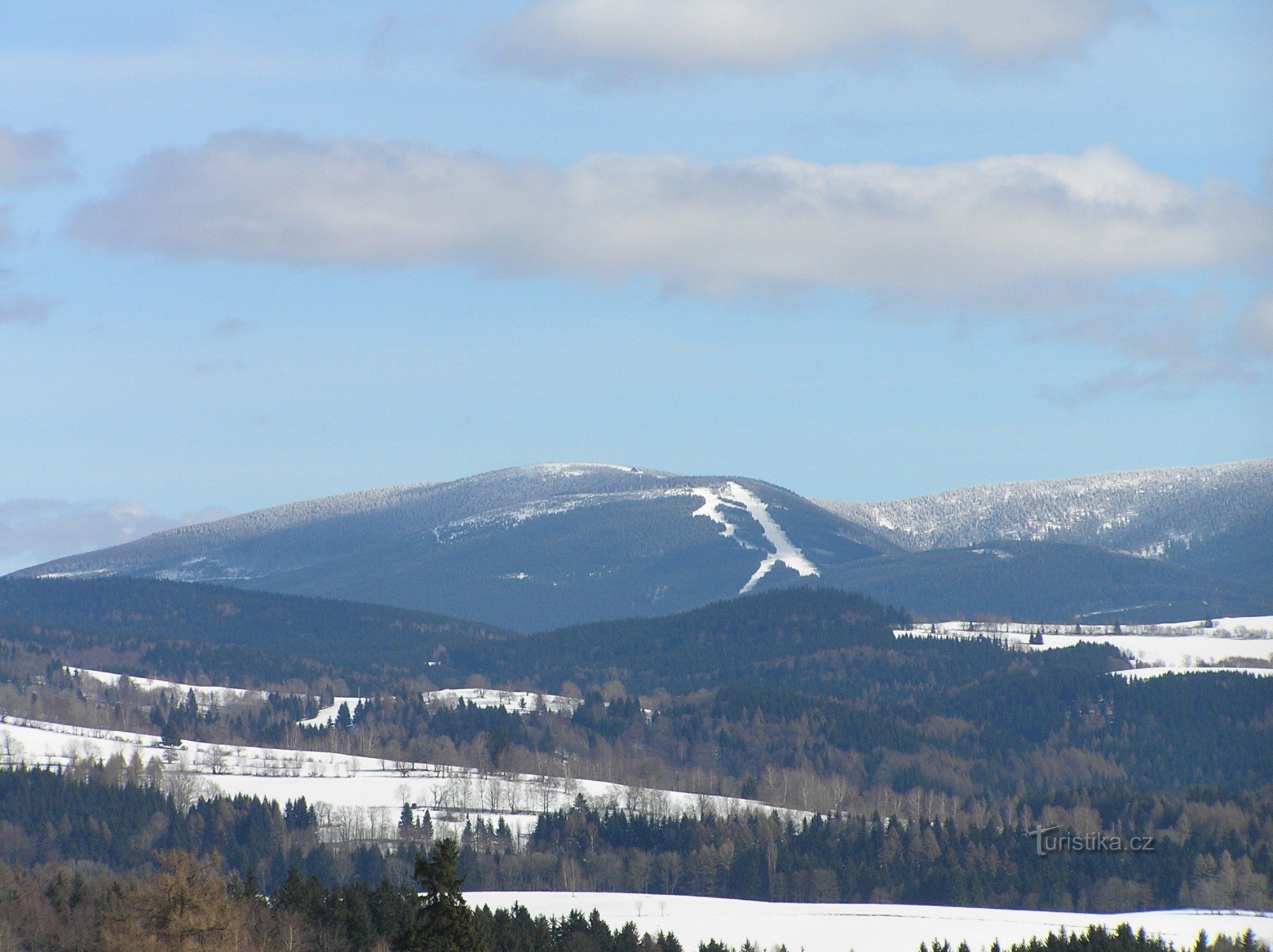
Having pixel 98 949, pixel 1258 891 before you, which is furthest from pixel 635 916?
pixel 98 949

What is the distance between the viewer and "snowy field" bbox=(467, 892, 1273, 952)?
171875mm

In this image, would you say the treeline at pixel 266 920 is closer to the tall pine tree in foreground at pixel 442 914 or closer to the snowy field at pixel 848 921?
the tall pine tree in foreground at pixel 442 914

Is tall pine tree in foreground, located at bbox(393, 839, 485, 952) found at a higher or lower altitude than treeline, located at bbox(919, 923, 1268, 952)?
higher

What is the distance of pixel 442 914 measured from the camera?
251 feet

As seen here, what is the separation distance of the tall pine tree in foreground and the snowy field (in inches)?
3643

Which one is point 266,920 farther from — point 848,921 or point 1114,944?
point 848,921

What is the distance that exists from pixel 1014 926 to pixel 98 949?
104592 millimetres

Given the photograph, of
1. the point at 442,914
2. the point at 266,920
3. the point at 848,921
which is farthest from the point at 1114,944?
the point at 442,914

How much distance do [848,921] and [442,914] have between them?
112 meters

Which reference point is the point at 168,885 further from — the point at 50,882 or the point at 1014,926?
the point at 1014,926

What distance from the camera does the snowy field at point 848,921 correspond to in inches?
6767

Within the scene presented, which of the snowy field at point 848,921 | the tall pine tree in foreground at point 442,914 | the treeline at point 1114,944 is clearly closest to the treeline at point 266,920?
the tall pine tree in foreground at point 442,914

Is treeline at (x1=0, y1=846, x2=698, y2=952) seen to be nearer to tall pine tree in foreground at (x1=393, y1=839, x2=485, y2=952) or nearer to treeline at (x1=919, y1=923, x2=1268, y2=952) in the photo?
tall pine tree in foreground at (x1=393, y1=839, x2=485, y2=952)

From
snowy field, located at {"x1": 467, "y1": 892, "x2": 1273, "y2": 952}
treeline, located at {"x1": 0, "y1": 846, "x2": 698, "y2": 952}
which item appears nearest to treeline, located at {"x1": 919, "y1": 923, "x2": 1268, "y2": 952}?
snowy field, located at {"x1": 467, "y1": 892, "x2": 1273, "y2": 952}
